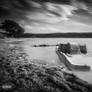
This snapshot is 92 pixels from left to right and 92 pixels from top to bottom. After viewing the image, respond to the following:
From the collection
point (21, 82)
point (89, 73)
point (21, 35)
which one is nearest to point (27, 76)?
point (21, 82)

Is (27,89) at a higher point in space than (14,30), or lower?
lower

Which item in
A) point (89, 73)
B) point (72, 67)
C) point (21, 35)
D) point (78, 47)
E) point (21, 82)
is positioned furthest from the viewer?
point (21, 35)

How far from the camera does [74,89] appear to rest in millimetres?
4402

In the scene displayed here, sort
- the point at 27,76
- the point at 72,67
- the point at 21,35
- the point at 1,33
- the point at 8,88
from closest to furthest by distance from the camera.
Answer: the point at 8,88
the point at 27,76
the point at 72,67
the point at 1,33
the point at 21,35

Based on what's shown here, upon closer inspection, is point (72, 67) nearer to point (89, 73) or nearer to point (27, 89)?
point (89, 73)

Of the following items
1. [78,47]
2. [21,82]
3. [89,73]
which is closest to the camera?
[21,82]

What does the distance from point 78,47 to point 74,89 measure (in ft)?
17.3

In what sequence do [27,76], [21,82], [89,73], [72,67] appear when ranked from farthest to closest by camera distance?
[72,67] → [89,73] → [27,76] → [21,82]

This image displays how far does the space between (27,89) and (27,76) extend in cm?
106

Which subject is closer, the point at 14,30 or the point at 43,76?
the point at 43,76

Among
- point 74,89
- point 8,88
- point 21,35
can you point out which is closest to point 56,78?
point 74,89

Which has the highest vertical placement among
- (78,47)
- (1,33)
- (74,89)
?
(1,33)

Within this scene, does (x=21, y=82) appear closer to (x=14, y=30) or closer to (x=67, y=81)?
(x=67, y=81)

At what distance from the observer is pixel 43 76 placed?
545cm
